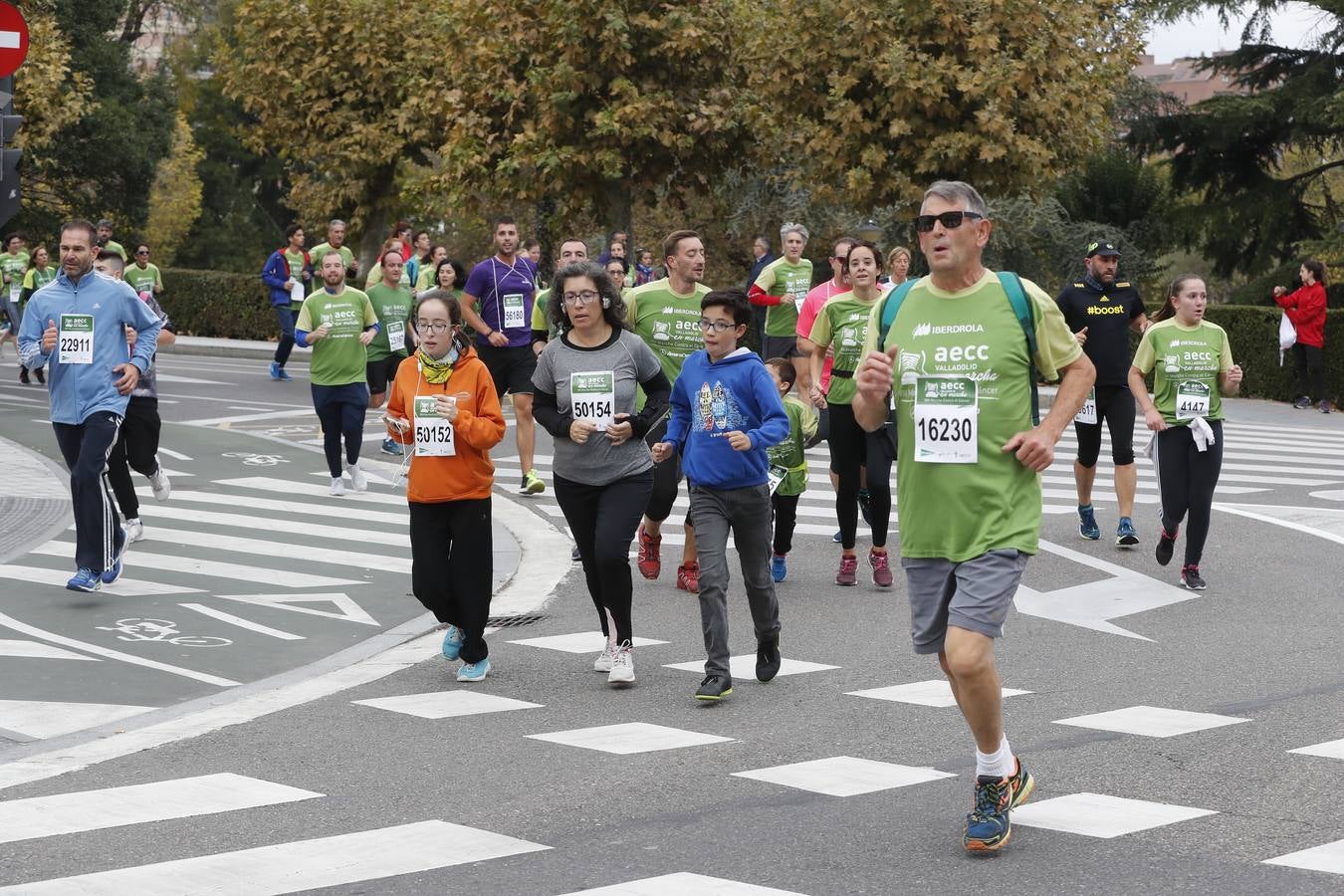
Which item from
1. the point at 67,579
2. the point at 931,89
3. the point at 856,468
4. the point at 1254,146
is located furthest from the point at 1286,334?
the point at 67,579

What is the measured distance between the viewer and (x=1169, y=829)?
5.82 meters

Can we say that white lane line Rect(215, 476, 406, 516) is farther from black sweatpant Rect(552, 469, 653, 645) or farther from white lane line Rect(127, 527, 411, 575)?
black sweatpant Rect(552, 469, 653, 645)

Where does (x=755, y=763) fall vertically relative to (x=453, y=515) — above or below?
below

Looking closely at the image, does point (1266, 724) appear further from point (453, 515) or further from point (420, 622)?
point (420, 622)

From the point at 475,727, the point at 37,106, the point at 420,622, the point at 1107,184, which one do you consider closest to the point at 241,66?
the point at 37,106

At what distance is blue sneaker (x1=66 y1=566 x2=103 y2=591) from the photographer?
10438 millimetres

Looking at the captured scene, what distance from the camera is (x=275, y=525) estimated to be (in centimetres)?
1360

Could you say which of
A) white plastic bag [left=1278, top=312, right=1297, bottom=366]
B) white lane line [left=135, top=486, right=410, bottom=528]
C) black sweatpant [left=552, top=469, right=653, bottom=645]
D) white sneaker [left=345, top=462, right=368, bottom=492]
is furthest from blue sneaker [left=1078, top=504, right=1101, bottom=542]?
white plastic bag [left=1278, top=312, right=1297, bottom=366]

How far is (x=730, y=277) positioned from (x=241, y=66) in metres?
10.6

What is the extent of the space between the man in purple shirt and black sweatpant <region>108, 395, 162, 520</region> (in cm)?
258

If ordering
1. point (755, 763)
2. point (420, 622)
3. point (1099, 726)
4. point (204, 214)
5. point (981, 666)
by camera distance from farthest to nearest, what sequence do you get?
point (204, 214) < point (420, 622) < point (1099, 726) < point (755, 763) < point (981, 666)

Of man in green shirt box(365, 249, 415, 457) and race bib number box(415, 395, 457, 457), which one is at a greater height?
man in green shirt box(365, 249, 415, 457)

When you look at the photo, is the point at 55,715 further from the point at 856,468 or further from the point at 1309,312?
the point at 1309,312

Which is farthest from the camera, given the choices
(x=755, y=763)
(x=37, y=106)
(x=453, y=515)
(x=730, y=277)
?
(x=730, y=277)
